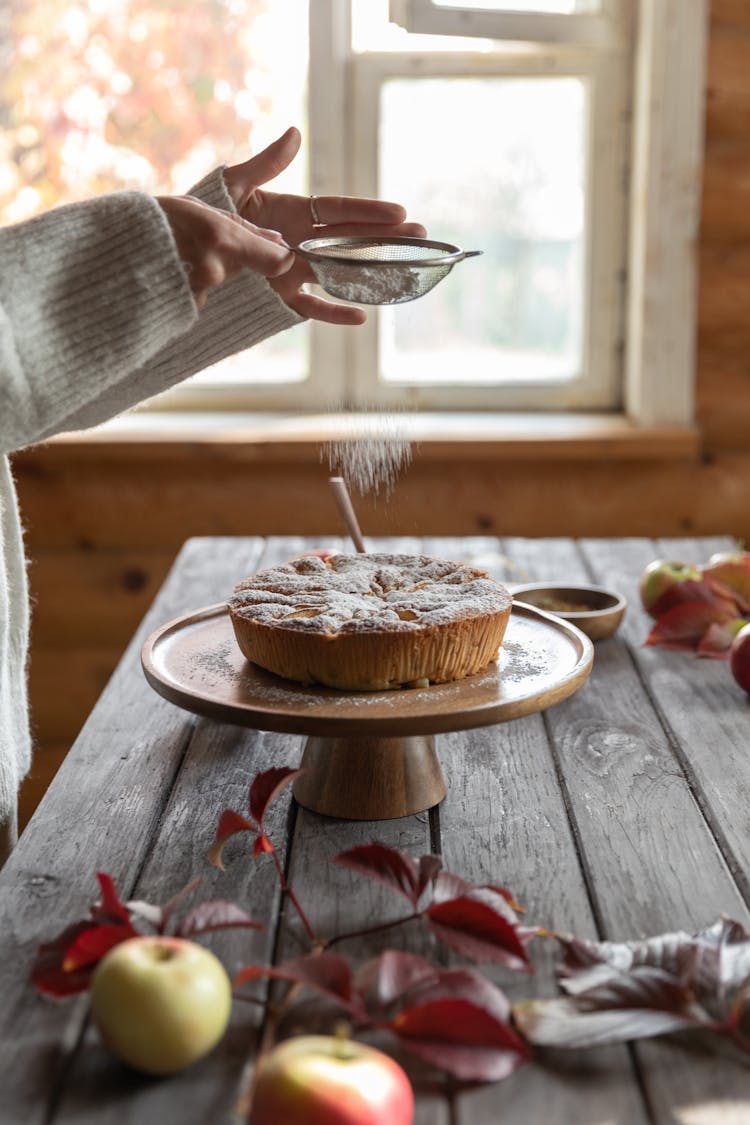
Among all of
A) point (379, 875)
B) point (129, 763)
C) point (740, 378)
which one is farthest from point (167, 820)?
point (740, 378)

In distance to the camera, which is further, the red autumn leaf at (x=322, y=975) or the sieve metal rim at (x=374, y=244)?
the sieve metal rim at (x=374, y=244)

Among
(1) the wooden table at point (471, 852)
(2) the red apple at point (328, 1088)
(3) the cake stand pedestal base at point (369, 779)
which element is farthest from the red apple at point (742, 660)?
(2) the red apple at point (328, 1088)

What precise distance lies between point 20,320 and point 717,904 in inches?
25.4

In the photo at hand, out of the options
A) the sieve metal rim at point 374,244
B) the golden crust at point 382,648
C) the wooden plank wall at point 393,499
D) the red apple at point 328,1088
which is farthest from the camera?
the wooden plank wall at point 393,499

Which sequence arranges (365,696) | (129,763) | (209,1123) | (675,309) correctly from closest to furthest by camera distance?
(209,1123) < (365,696) < (129,763) < (675,309)

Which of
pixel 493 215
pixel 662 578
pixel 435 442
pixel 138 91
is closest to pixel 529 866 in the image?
pixel 662 578

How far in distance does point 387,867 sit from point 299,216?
0.76m

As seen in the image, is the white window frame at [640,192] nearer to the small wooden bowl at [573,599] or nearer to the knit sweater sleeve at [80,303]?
the small wooden bowl at [573,599]

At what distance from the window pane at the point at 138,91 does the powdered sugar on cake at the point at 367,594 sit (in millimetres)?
1630

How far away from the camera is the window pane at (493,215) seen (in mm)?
2520

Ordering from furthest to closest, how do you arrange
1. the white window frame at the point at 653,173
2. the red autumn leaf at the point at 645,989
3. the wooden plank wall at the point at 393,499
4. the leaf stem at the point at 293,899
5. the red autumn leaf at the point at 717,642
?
1. the wooden plank wall at the point at 393,499
2. the white window frame at the point at 653,173
3. the red autumn leaf at the point at 717,642
4. the leaf stem at the point at 293,899
5. the red autumn leaf at the point at 645,989

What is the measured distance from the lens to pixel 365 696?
941 mm

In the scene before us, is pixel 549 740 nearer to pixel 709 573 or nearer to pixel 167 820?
pixel 167 820

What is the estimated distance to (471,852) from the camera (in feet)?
2.97
